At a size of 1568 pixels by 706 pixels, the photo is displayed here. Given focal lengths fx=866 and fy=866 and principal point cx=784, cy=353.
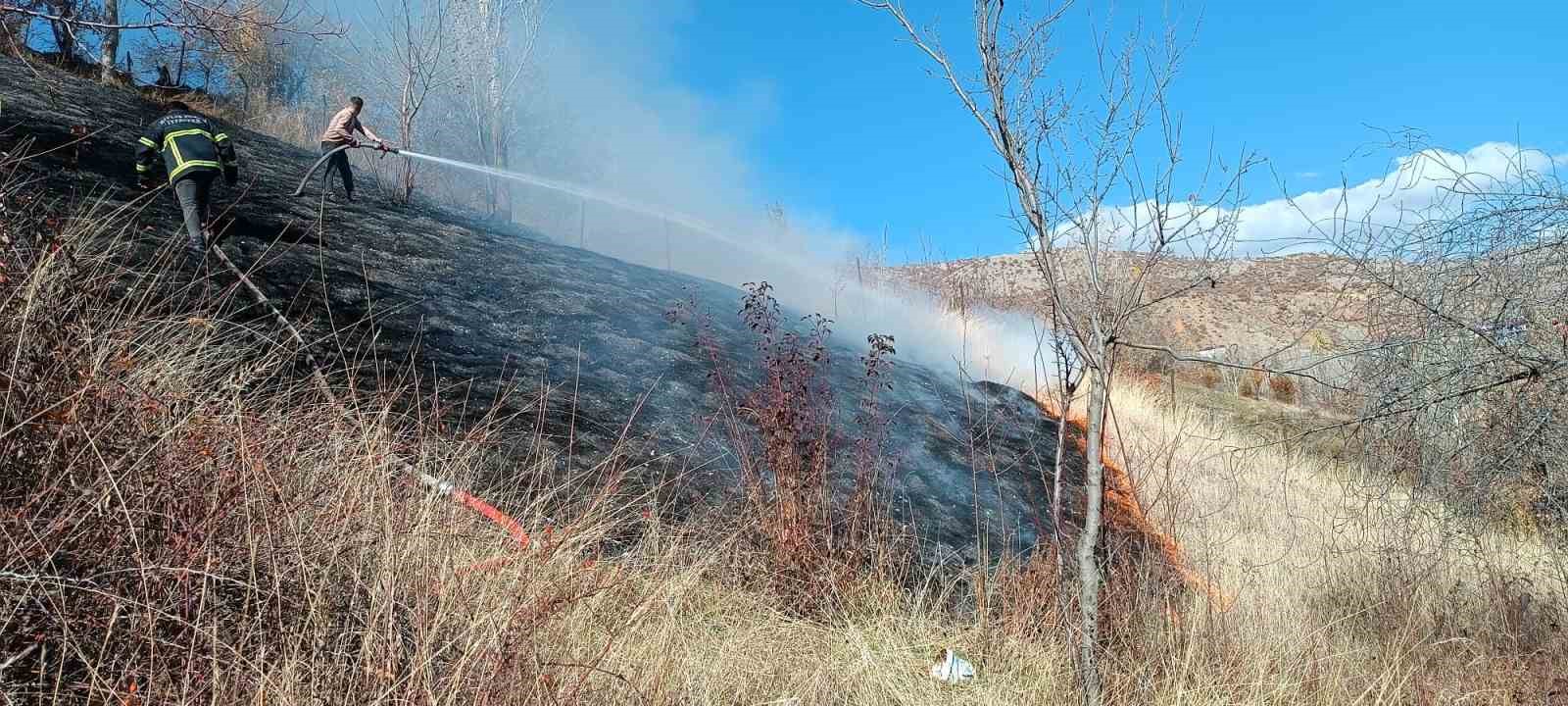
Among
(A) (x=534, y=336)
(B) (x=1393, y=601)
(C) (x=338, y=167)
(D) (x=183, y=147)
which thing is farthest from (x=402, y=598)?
(C) (x=338, y=167)

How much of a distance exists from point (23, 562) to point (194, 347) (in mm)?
2656

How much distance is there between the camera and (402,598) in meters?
2.57

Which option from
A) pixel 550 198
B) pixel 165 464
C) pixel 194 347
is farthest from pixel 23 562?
pixel 550 198

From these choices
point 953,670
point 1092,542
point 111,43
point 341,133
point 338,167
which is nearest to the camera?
point 1092,542

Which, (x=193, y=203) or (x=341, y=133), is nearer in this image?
(x=193, y=203)

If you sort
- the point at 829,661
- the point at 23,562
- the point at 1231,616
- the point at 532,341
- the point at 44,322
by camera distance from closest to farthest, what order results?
1. the point at 23,562
2. the point at 44,322
3. the point at 829,661
4. the point at 1231,616
5. the point at 532,341

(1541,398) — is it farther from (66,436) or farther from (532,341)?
(532,341)

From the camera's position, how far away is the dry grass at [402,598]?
2234 millimetres

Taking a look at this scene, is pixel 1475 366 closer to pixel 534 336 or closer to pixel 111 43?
pixel 534 336

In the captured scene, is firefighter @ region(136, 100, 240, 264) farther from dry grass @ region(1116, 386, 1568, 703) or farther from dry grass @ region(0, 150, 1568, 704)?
dry grass @ region(1116, 386, 1568, 703)

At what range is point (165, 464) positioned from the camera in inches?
103

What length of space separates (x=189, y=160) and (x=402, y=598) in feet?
23.1

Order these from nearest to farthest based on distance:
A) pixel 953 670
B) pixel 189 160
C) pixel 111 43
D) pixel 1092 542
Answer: pixel 1092 542, pixel 953 670, pixel 189 160, pixel 111 43

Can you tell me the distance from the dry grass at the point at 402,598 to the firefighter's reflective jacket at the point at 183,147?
9.86ft
